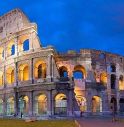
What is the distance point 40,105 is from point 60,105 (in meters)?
2.94

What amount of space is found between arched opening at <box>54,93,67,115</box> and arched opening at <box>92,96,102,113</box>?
502cm

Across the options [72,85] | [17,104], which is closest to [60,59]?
[72,85]

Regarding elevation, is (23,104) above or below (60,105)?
above

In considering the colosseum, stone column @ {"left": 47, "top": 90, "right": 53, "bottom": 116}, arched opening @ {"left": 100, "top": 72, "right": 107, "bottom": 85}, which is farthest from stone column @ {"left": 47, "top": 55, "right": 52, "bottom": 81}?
arched opening @ {"left": 100, "top": 72, "right": 107, "bottom": 85}

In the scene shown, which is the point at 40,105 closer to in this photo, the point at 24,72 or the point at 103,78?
the point at 24,72

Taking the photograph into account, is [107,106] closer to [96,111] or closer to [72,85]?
[96,111]

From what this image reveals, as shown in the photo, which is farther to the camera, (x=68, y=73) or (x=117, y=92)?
(x=117, y=92)

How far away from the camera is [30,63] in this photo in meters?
48.1

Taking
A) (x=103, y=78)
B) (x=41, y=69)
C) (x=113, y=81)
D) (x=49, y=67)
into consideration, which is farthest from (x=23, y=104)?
(x=113, y=81)

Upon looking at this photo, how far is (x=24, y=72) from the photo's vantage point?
51.7 meters

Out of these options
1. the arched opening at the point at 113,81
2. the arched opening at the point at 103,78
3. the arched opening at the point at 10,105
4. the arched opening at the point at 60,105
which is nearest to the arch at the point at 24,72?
the arched opening at the point at 10,105

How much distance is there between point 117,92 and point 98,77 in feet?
14.6

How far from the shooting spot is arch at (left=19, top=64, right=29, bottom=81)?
165ft

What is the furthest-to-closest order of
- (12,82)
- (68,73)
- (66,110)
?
1. (12,82)
2. (68,73)
3. (66,110)
